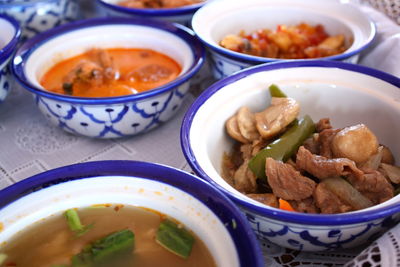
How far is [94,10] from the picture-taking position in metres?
2.72

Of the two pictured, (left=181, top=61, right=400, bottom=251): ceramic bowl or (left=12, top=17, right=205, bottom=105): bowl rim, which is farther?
(left=12, top=17, right=205, bottom=105): bowl rim

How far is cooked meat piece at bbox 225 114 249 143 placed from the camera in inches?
56.0

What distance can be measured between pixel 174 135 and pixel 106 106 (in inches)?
11.5

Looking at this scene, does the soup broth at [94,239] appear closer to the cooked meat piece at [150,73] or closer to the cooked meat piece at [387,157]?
the cooked meat piece at [387,157]

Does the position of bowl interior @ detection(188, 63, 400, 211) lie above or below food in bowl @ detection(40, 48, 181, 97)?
above

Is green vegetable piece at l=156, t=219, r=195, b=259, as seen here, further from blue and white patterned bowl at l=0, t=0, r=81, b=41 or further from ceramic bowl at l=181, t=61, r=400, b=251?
blue and white patterned bowl at l=0, t=0, r=81, b=41

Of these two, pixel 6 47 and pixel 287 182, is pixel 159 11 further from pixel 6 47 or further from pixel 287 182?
pixel 287 182

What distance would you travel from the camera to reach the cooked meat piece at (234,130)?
1422 mm

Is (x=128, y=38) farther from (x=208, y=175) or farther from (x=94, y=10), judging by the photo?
(x=208, y=175)

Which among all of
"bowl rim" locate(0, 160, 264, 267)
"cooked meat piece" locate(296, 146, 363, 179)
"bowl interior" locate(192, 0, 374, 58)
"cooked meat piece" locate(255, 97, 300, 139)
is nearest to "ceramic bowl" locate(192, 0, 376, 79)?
"bowl interior" locate(192, 0, 374, 58)

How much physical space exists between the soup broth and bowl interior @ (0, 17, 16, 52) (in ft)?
3.33

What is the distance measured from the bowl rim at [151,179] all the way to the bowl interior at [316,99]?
12.9 inches

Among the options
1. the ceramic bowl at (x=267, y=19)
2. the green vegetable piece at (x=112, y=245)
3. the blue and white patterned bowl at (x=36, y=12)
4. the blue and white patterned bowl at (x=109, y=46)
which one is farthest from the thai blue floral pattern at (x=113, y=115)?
the blue and white patterned bowl at (x=36, y=12)

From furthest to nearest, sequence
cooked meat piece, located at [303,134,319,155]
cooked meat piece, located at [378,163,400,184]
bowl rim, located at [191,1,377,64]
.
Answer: bowl rim, located at [191,1,377,64]
cooked meat piece, located at [303,134,319,155]
cooked meat piece, located at [378,163,400,184]
